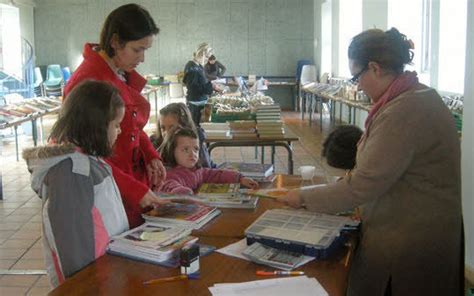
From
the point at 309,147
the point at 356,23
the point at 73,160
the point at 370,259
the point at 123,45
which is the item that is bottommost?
the point at 309,147

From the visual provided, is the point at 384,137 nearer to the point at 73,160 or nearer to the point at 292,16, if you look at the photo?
the point at 73,160

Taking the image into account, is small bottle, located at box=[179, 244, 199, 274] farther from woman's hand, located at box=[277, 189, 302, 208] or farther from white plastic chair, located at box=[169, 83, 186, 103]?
white plastic chair, located at box=[169, 83, 186, 103]

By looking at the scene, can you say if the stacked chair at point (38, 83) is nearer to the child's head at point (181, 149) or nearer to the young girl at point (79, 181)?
the child's head at point (181, 149)

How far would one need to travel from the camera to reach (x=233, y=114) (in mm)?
4973

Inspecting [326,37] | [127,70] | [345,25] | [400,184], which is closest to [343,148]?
[400,184]

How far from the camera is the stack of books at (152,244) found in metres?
1.60

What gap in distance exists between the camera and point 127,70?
2.33m

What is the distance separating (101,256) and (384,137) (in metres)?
0.93

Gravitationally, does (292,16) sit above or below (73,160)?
above

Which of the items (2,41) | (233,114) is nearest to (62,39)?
(2,41)

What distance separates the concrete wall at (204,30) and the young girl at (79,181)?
1259cm

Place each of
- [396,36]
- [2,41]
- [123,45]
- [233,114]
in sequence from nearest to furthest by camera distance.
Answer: [396,36] → [123,45] → [233,114] → [2,41]

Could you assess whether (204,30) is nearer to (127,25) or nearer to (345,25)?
(345,25)

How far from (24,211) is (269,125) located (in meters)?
2.39
